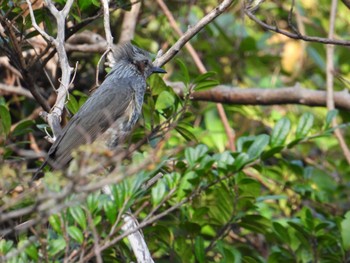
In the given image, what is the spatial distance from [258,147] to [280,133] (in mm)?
267

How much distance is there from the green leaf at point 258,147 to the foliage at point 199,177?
0.03 ft

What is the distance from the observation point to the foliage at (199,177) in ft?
11.7

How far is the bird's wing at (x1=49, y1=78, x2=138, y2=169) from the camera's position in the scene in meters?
5.00

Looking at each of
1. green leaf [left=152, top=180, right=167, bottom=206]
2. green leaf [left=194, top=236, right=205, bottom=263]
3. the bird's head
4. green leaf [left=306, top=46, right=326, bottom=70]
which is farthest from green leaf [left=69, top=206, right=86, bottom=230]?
green leaf [left=306, top=46, right=326, bottom=70]

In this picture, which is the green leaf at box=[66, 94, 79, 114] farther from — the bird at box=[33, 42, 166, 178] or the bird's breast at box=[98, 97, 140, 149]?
the bird's breast at box=[98, 97, 140, 149]

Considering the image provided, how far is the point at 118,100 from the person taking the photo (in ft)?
18.3

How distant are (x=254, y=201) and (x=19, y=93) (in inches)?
74.6

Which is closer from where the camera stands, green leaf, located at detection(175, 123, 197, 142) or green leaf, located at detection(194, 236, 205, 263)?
green leaf, located at detection(194, 236, 205, 263)

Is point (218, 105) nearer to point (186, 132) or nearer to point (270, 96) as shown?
point (270, 96)

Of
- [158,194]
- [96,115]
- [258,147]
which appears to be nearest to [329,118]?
[258,147]

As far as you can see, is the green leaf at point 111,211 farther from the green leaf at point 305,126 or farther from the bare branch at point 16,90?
the bare branch at point 16,90

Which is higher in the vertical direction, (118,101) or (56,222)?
(56,222)

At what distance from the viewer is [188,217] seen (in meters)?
5.23

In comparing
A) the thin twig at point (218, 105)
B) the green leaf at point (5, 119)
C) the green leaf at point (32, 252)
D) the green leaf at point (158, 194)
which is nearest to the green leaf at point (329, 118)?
the thin twig at point (218, 105)
